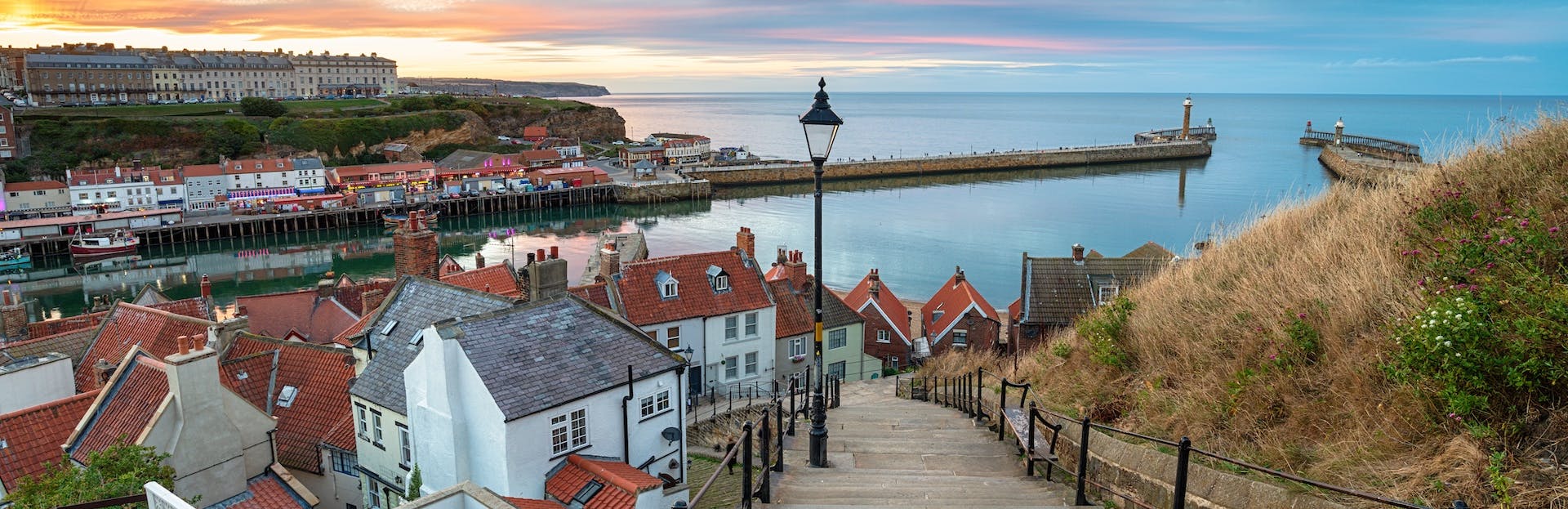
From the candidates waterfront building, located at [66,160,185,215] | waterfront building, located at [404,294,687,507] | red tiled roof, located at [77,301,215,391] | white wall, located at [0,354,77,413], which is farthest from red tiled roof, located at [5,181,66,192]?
waterfront building, located at [404,294,687,507]

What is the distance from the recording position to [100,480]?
11.4 m

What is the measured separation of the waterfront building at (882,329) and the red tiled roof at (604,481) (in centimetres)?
2100

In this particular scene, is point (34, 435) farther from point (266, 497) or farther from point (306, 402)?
point (306, 402)

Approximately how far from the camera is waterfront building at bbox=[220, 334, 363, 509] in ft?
56.0

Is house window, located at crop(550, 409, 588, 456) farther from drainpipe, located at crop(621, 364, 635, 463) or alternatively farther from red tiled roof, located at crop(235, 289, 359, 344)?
red tiled roof, located at crop(235, 289, 359, 344)

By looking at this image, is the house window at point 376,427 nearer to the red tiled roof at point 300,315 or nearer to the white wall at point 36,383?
the white wall at point 36,383

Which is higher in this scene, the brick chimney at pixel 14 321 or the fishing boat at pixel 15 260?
the brick chimney at pixel 14 321

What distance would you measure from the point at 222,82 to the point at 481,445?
675 feet

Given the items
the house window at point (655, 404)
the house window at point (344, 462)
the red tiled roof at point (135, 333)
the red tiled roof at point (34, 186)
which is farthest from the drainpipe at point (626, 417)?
the red tiled roof at point (34, 186)

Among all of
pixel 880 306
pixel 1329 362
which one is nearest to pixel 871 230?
pixel 880 306

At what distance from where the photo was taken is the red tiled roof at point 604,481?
1306cm

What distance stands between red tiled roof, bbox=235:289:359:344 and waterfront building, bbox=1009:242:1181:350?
2172cm

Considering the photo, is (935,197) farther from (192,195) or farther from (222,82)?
(222,82)

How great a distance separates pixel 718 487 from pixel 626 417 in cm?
261
